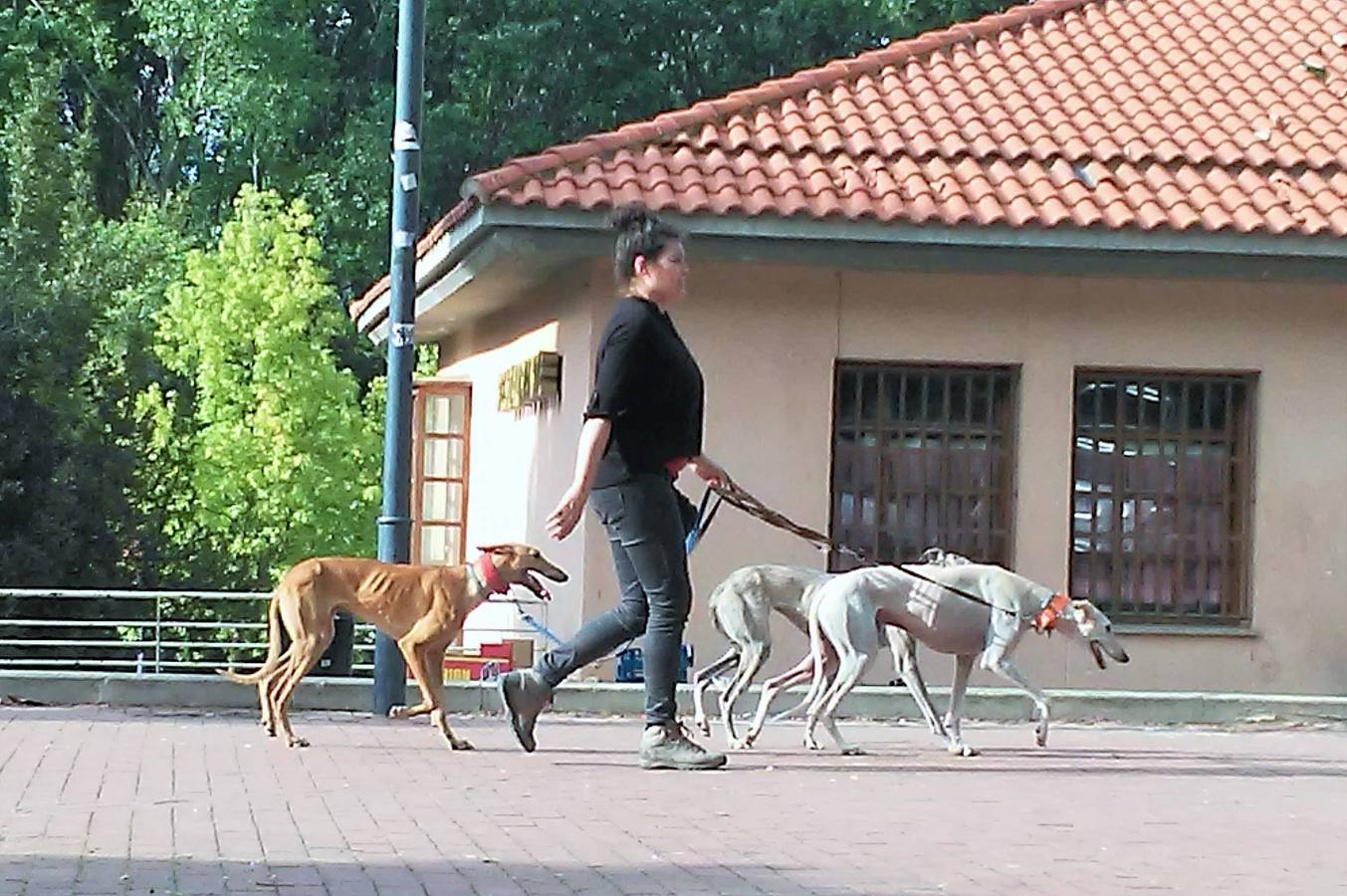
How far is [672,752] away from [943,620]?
6.93 ft

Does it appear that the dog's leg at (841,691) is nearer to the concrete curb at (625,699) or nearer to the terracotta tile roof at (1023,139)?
the concrete curb at (625,699)

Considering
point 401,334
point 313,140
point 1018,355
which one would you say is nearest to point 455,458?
point 1018,355

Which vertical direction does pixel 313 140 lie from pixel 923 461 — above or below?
above

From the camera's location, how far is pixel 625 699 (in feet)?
49.8

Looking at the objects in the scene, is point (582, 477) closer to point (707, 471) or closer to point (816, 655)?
point (707, 471)

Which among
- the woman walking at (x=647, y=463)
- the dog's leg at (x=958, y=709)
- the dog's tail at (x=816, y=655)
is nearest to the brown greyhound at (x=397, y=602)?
the woman walking at (x=647, y=463)

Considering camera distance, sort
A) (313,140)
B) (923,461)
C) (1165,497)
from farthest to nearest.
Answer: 1. (313,140)
2. (1165,497)
3. (923,461)

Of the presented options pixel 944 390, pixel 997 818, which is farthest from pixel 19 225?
pixel 997 818

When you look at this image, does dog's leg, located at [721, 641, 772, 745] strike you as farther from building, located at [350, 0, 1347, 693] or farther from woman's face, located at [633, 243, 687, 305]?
building, located at [350, 0, 1347, 693]

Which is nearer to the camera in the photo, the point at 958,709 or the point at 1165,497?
the point at 958,709

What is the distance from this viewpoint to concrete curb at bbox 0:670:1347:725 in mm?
14594

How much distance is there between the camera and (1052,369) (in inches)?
656

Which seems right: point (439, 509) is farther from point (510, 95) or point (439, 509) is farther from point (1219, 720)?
point (510, 95)

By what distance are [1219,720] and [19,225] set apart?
965 inches
